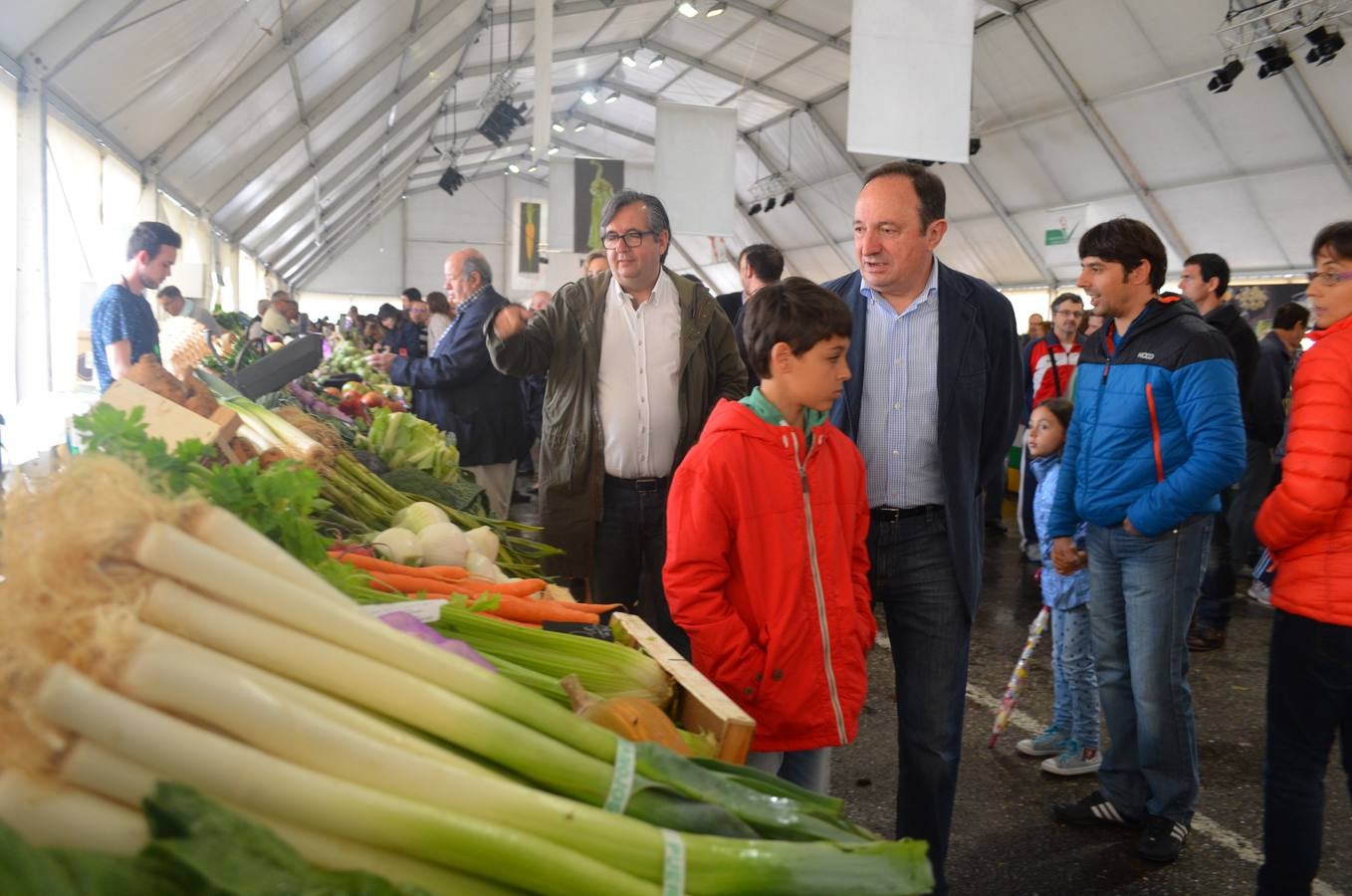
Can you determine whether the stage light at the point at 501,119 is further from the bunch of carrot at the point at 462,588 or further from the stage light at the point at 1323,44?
Result: the bunch of carrot at the point at 462,588

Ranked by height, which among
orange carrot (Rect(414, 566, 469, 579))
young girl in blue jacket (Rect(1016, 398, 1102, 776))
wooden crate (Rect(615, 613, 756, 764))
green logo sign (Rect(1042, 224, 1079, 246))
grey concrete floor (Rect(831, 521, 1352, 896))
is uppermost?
green logo sign (Rect(1042, 224, 1079, 246))

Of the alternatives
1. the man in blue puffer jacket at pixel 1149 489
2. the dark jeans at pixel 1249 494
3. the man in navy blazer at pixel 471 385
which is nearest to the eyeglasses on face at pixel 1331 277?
the man in blue puffer jacket at pixel 1149 489

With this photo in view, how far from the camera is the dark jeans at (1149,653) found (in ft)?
9.36

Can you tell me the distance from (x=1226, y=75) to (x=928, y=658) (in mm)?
11838

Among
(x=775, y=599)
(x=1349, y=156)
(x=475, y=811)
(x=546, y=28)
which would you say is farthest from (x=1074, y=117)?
(x=475, y=811)

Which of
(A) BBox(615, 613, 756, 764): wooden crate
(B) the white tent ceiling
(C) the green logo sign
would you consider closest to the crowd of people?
(A) BBox(615, 613, 756, 764): wooden crate

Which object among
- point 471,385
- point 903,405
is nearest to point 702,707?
point 903,405

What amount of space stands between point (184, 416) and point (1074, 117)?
16.0 m

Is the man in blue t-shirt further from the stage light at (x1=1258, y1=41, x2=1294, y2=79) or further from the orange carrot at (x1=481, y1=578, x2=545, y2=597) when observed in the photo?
the stage light at (x1=1258, y1=41, x2=1294, y2=79)

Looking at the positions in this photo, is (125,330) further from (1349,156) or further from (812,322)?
(1349,156)

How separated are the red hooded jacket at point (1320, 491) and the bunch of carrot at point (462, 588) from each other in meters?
1.62

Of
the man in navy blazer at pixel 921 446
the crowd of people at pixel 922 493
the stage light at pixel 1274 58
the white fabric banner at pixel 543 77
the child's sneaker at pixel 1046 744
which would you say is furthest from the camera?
the stage light at pixel 1274 58

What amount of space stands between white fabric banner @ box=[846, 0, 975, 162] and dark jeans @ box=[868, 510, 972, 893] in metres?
4.00

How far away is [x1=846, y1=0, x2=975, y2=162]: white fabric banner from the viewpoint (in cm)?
596
